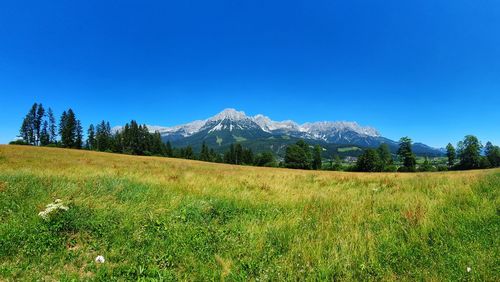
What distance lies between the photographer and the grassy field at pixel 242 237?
427 centimetres

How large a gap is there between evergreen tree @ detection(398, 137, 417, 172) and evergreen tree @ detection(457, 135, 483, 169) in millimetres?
17892

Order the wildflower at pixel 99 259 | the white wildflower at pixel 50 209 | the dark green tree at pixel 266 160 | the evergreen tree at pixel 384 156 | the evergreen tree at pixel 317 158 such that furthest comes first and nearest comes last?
the dark green tree at pixel 266 160
the evergreen tree at pixel 317 158
the evergreen tree at pixel 384 156
the white wildflower at pixel 50 209
the wildflower at pixel 99 259

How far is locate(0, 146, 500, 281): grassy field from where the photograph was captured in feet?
14.0

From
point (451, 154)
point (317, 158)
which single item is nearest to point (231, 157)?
point (317, 158)

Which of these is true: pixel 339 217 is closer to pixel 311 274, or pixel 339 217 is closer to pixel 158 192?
pixel 311 274

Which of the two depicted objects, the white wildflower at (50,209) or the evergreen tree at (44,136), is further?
the evergreen tree at (44,136)

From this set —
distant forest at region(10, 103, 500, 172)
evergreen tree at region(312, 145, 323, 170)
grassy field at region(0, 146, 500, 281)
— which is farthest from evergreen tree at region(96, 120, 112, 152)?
grassy field at region(0, 146, 500, 281)

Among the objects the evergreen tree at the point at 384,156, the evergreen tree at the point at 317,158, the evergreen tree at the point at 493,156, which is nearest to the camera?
the evergreen tree at the point at 493,156

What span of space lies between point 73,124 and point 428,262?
110184mm

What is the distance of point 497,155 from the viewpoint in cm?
8462

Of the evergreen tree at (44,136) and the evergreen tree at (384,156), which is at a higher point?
the evergreen tree at (44,136)

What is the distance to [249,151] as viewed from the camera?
116 metres

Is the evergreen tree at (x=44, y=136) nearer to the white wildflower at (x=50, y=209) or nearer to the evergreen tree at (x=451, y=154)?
the white wildflower at (x=50, y=209)

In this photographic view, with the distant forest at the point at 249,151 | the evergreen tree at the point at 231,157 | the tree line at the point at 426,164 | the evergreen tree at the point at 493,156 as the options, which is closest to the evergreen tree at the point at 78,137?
the distant forest at the point at 249,151
